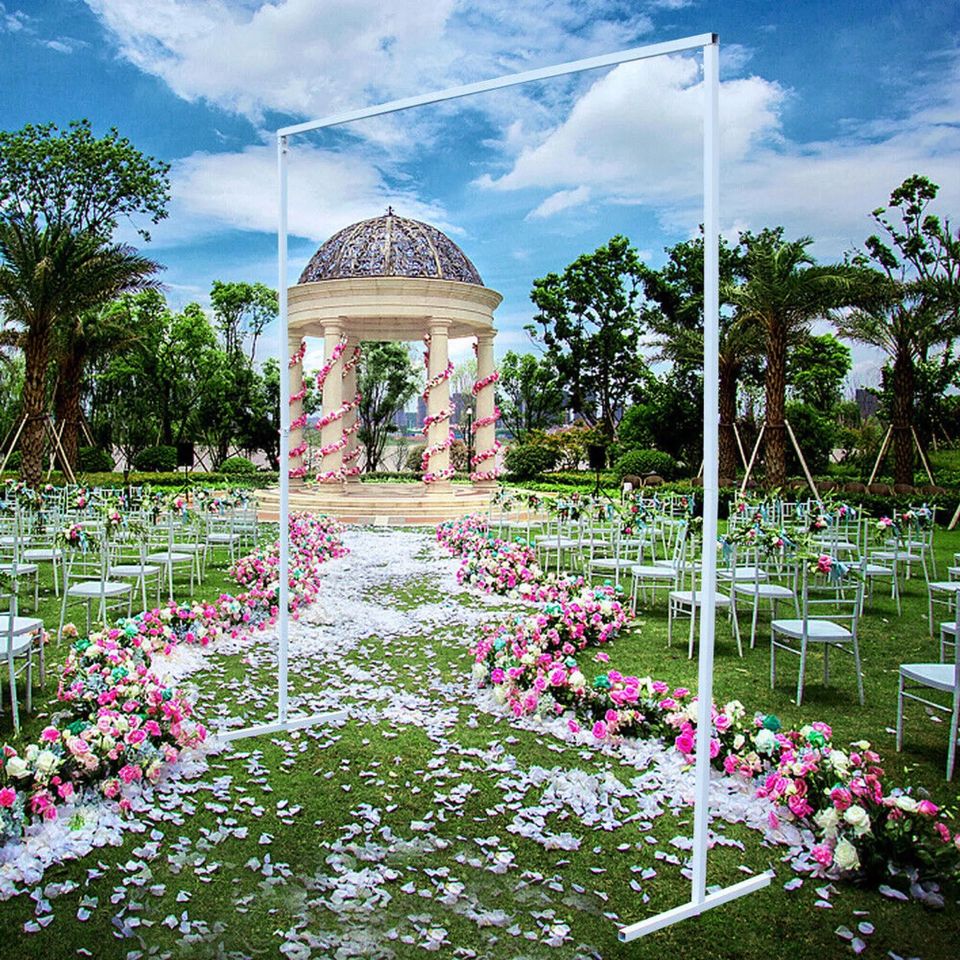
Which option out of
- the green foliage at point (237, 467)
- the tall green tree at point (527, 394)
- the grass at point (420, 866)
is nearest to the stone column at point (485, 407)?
the green foliage at point (237, 467)

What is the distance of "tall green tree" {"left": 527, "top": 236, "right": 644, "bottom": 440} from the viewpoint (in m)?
33.0

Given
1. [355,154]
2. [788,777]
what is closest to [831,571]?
[788,777]

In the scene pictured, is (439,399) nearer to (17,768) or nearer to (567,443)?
(567,443)

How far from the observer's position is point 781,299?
17.5 meters

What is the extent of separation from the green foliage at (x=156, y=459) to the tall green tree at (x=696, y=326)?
17.1m

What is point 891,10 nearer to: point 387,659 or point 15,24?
point 387,659

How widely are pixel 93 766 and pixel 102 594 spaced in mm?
3322

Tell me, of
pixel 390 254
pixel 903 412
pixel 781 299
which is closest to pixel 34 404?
pixel 390 254

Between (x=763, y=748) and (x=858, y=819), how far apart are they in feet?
2.58

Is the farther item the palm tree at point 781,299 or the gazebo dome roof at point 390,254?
the gazebo dome roof at point 390,254

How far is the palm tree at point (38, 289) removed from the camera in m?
16.0

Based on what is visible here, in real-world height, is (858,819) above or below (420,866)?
above

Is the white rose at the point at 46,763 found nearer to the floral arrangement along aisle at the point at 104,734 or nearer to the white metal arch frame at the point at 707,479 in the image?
the floral arrangement along aisle at the point at 104,734

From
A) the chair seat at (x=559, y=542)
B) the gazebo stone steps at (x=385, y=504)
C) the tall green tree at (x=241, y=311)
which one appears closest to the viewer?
the chair seat at (x=559, y=542)
